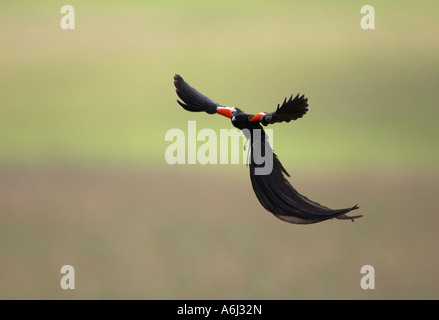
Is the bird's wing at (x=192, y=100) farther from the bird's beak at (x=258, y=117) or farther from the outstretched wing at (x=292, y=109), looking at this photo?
the outstretched wing at (x=292, y=109)

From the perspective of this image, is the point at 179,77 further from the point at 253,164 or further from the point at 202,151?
the point at 253,164

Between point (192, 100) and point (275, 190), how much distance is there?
19.3 inches

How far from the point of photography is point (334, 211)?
2.36 metres

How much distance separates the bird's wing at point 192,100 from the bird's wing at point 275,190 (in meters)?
0.22

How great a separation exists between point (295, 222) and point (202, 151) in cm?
48

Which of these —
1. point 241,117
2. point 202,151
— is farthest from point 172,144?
point 241,117

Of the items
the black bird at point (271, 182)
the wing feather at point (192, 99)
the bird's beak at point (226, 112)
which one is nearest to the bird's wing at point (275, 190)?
the black bird at point (271, 182)

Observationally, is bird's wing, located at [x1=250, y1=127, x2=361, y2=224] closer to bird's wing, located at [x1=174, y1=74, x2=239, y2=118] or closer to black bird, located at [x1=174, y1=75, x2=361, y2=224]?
black bird, located at [x1=174, y1=75, x2=361, y2=224]

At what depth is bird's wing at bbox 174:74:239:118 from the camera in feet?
8.49

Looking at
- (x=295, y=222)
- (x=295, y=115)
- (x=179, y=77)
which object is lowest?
(x=295, y=222)

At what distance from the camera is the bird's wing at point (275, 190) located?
2.44 metres

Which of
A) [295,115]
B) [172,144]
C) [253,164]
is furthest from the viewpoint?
[172,144]

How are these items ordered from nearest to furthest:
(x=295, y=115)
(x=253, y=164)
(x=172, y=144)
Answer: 1. (x=295, y=115)
2. (x=253, y=164)
3. (x=172, y=144)

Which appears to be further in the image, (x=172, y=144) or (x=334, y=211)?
(x=172, y=144)
